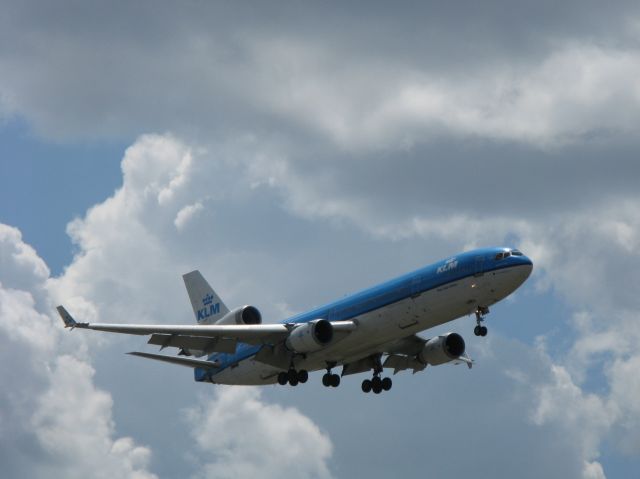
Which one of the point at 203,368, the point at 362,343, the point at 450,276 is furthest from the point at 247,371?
the point at 450,276

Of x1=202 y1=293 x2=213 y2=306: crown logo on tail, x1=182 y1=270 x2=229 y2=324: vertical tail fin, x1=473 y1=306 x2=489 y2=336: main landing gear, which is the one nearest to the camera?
x1=473 y1=306 x2=489 y2=336: main landing gear

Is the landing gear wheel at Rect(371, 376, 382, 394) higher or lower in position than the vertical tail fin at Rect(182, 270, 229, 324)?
lower

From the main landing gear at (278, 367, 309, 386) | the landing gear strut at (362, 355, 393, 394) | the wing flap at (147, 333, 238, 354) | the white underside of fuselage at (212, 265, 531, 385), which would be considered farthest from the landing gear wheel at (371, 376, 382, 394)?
the wing flap at (147, 333, 238, 354)

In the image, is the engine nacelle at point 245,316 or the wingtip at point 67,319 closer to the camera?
the wingtip at point 67,319

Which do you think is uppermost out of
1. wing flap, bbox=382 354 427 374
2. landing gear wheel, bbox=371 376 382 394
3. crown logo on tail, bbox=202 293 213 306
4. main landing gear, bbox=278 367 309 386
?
crown logo on tail, bbox=202 293 213 306

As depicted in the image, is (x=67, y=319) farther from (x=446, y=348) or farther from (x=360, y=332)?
(x=446, y=348)

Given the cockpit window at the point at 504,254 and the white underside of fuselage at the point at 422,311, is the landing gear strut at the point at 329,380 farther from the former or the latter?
the cockpit window at the point at 504,254

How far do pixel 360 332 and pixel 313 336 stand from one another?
8.32 feet

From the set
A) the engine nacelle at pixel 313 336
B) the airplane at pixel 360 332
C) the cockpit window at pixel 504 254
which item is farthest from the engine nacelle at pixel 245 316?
the cockpit window at pixel 504 254

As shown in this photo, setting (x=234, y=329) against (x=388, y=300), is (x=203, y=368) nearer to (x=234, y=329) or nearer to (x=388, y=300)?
(x=234, y=329)

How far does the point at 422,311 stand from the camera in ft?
204

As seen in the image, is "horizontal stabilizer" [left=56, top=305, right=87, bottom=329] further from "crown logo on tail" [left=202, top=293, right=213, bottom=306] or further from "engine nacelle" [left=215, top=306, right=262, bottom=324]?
"crown logo on tail" [left=202, top=293, right=213, bottom=306]

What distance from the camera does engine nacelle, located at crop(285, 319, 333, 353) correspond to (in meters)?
64.7

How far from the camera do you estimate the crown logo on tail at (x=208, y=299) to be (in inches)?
3239
